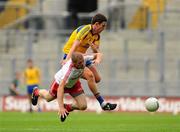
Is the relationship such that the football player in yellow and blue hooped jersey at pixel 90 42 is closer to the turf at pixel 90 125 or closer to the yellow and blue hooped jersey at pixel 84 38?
the yellow and blue hooped jersey at pixel 84 38

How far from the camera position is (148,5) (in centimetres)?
3416

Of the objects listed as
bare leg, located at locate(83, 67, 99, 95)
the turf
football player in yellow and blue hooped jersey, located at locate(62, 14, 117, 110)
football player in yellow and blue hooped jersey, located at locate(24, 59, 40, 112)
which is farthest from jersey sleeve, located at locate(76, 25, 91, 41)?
football player in yellow and blue hooped jersey, located at locate(24, 59, 40, 112)

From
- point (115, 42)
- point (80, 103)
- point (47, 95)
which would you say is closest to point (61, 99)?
point (80, 103)

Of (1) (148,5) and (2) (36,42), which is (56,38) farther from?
(1) (148,5)

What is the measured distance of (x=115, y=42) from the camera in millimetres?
32812

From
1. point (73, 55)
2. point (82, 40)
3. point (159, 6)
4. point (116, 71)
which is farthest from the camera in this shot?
point (159, 6)

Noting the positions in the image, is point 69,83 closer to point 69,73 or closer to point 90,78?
point 69,73

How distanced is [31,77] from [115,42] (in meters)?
4.08

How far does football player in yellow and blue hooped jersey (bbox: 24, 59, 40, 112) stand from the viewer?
30.7 metres

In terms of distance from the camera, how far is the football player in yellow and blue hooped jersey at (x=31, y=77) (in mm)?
30734

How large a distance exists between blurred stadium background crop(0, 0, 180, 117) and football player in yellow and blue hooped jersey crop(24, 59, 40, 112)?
80cm

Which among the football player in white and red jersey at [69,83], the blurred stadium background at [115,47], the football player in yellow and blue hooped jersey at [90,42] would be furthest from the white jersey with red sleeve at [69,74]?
the blurred stadium background at [115,47]

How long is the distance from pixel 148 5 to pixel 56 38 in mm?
4452

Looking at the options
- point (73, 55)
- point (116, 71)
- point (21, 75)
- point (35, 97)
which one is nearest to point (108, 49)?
point (116, 71)
